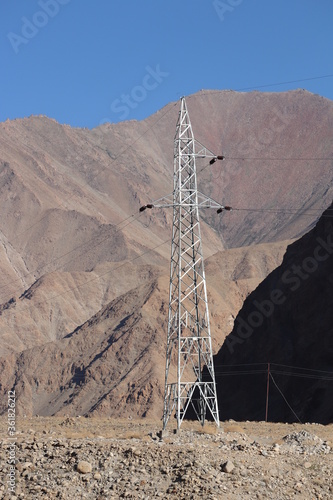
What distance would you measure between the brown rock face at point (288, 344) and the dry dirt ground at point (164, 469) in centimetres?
2985

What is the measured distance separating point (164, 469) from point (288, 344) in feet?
152

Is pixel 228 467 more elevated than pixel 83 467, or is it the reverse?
pixel 228 467

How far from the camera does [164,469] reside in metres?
22.6

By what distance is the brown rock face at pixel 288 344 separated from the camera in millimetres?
60125

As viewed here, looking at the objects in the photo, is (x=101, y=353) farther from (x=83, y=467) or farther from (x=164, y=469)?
(x=164, y=469)

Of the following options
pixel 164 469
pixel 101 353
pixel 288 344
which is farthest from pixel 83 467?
pixel 101 353

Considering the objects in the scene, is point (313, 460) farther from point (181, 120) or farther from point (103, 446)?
point (181, 120)

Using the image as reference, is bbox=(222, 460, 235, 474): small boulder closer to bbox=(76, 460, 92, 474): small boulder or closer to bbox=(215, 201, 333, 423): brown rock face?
bbox=(76, 460, 92, 474): small boulder

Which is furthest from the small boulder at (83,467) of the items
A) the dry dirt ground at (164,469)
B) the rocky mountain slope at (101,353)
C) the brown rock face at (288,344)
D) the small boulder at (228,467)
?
the rocky mountain slope at (101,353)

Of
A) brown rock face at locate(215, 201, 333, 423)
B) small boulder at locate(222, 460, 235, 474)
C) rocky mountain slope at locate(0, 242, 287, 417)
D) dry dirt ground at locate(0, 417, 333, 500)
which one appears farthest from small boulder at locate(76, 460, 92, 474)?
rocky mountain slope at locate(0, 242, 287, 417)

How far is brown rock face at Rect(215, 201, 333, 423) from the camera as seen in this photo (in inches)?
2367

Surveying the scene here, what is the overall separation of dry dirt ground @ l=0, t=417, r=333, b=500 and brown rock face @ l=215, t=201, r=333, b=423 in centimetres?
2985

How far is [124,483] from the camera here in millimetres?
22125

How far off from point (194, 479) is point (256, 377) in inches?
1851
